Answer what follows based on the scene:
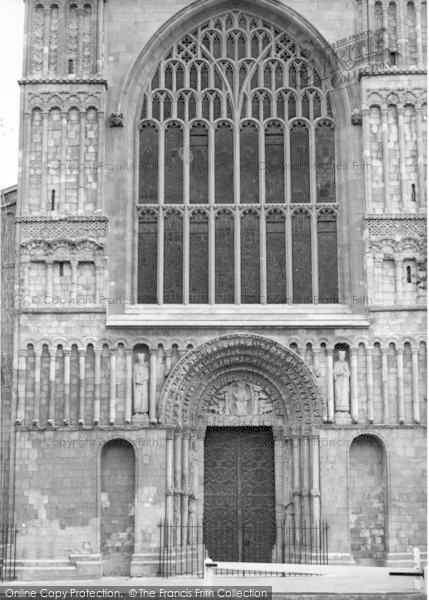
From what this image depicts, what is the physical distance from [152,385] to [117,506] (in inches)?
120

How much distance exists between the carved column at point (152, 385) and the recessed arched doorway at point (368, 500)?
16.2 ft

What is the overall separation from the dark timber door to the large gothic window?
140 inches

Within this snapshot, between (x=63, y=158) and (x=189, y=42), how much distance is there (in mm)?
4774

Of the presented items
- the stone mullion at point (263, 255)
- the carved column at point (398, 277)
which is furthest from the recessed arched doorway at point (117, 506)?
the carved column at point (398, 277)

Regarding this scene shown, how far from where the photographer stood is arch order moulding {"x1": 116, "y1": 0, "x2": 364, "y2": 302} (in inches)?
1026

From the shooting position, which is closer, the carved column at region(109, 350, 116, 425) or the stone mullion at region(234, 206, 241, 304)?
the carved column at region(109, 350, 116, 425)

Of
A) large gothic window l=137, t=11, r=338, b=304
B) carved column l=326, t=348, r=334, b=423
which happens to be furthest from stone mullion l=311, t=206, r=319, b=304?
carved column l=326, t=348, r=334, b=423

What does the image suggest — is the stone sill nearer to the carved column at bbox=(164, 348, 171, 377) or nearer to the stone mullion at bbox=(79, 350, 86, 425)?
the carved column at bbox=(164, 348, 171, 377)

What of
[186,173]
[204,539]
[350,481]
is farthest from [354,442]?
[186,173]

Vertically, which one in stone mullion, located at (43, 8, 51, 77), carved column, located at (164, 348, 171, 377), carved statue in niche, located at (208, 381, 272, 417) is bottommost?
carved statue in niche, located at (208, 381, 272, 417)

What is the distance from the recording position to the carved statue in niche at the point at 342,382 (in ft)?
81.5

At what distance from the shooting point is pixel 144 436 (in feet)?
80.7

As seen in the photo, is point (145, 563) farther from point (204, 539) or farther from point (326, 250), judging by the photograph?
point (326, 250)

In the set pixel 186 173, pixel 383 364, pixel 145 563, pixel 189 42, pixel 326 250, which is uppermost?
pixel 189 42
